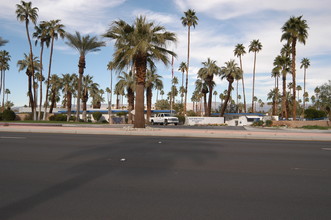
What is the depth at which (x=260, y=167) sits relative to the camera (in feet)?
25.1

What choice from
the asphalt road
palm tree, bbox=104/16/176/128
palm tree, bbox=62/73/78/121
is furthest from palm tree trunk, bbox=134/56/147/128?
palm tree, bbox=62/73/78/121

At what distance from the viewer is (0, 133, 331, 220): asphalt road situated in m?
4.38

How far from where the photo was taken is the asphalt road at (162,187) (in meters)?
4.38

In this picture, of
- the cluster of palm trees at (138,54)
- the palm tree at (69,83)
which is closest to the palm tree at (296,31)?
the cluster of palm trees at (138,54)

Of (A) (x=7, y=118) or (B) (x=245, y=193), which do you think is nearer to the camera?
(B) (x=245, y=193)

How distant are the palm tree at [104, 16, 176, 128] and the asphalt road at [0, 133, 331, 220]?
507 inches

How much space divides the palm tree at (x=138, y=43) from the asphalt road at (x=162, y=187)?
507 inches

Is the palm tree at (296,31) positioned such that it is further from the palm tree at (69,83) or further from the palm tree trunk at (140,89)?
the palm tree at (69,83)

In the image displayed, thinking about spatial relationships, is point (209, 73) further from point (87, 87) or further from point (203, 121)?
point (87, 87)

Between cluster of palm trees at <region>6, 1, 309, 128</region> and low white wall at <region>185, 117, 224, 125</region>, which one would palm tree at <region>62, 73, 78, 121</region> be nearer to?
cluster of palm trees at <region>6, 1, 309, 128</region>

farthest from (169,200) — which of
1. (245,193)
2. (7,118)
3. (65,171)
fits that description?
(7,118)

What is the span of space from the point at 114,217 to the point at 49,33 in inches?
1931

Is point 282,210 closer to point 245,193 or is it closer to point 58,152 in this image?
point 245,193

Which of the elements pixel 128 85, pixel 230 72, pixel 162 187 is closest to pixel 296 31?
pixel 230 72
